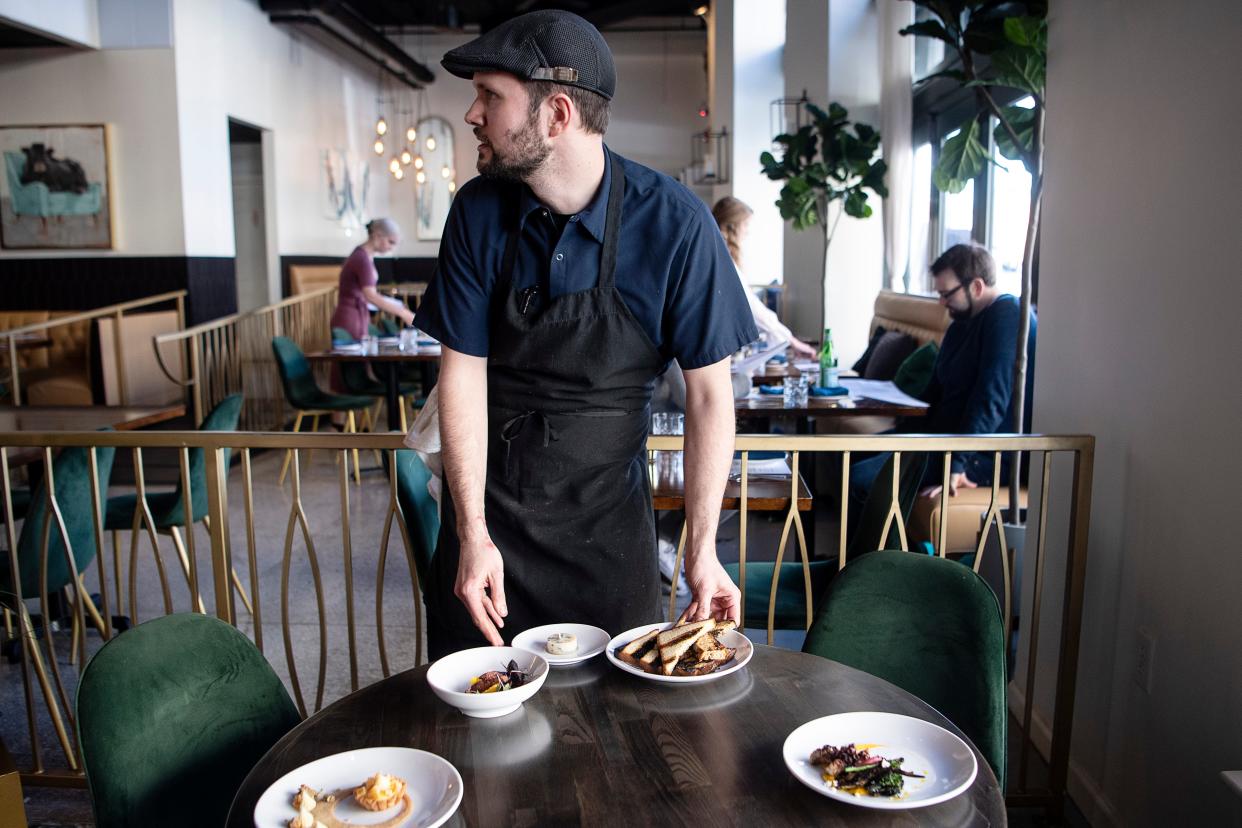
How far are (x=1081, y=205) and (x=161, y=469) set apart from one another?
6.53 m

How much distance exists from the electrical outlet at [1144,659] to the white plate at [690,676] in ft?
4.03

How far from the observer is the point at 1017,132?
3.74 m

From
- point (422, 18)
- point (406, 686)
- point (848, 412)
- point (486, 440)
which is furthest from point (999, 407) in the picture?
point (422, 18)

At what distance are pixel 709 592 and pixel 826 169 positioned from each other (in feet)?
20.6

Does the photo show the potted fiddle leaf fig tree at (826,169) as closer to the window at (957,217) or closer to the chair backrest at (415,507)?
the window at (957,217)

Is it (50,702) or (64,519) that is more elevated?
(64,519)

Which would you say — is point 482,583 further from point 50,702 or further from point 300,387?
point 300,387

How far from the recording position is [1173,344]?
220 centimetres

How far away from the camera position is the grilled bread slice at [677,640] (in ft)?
4.96

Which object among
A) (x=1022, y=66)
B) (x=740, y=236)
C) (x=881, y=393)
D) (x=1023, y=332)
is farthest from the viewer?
(x=740, y=236)

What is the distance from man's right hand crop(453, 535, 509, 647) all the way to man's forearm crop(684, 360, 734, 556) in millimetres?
352

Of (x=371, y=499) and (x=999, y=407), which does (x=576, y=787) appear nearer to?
(x=999, y=407)

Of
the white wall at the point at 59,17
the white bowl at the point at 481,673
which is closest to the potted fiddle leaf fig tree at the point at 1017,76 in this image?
the white bowl at the point at 481,673

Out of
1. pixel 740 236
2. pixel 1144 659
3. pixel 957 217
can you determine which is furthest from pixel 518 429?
pixel 957 217
